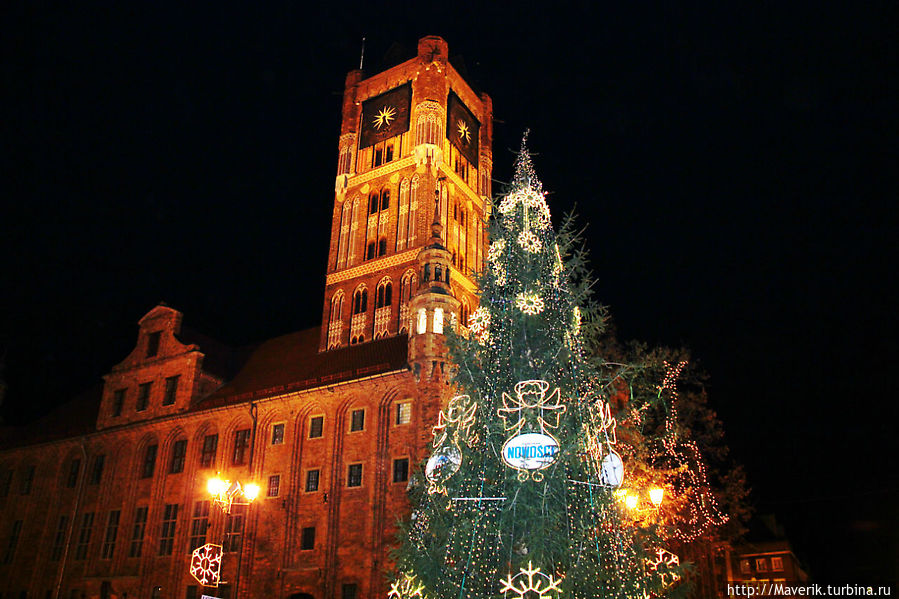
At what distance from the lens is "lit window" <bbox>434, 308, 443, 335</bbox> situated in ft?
103

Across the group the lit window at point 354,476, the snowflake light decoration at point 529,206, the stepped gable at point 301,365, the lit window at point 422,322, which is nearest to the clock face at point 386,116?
the stepped gable at point 301,365

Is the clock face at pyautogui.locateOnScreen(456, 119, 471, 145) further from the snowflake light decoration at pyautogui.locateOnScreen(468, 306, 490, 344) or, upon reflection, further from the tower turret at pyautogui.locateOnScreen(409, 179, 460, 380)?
the snowflake light decoration at pyautogui.locateOnScreen(468, 306, 490, 344)

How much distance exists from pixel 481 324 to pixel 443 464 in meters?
3.45

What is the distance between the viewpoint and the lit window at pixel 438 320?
103 feet

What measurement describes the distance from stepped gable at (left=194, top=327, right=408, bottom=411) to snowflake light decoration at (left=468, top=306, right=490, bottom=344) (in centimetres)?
1489

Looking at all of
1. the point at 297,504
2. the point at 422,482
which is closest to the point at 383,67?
the point at 297,504

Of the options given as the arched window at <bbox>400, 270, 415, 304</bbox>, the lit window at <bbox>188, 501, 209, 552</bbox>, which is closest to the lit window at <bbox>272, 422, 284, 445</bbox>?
the lit window at <bbox>188, 501, 209, 552</bbox>

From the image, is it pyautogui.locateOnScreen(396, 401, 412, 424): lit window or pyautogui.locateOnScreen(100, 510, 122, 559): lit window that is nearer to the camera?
pyautogui.locateOnScreen(396, 401, 412, 424): lit window

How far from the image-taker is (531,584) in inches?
518

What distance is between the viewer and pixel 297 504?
104 feet

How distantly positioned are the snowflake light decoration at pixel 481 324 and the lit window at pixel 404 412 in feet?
47.7

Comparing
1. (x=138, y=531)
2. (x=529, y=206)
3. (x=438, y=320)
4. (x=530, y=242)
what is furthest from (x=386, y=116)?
(x=530, y=242)

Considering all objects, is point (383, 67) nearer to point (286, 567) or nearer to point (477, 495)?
point (286, 567)

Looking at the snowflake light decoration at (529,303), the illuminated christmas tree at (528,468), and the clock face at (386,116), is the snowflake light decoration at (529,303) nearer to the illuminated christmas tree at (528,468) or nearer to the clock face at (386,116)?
the illuminated christmas tree at (528,468)
